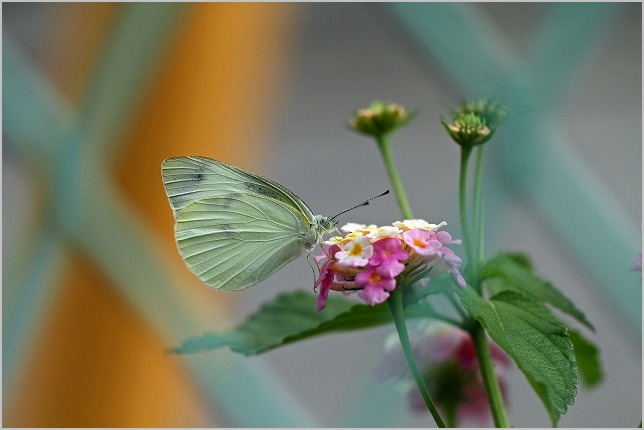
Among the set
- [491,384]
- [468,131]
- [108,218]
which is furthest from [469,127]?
[108,218]

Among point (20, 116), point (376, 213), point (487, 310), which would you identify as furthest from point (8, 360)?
point (487, 310)

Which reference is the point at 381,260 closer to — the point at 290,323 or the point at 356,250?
the point at 356,250

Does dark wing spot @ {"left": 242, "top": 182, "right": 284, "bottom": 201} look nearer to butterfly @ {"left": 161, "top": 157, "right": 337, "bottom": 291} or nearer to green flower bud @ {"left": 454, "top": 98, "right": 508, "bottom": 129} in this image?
butterfly @ {"left": 161, "top": 157, "right": 337, "bottom": 291}

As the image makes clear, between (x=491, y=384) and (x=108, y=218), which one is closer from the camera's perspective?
(x=491, y=384)

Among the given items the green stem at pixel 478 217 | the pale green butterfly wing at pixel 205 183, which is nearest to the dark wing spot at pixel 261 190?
the pale green butterfly wing at pixel 205 183

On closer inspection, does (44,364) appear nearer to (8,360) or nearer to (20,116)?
(8,360)

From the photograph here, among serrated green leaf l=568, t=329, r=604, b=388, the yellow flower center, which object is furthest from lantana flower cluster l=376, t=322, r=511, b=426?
the yellow flower center

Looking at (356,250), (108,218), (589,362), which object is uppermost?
(108,218)

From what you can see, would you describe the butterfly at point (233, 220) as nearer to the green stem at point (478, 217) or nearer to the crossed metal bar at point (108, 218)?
the green stem at point (478, 217)
